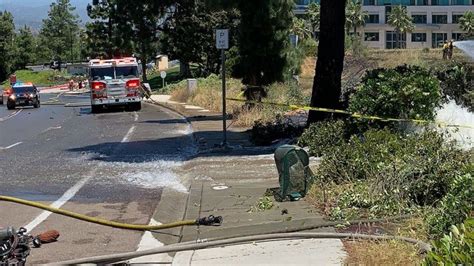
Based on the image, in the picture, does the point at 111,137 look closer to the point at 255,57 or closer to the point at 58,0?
the point at 255,57

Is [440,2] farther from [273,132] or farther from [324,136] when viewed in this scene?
[324,136]

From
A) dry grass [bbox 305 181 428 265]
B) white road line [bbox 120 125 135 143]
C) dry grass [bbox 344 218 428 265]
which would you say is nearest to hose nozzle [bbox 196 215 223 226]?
dry grass [bbox 305 181 428 265]

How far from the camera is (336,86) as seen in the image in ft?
51.6

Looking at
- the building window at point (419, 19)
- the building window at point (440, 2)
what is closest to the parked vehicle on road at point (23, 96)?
the building window at point (440, 2)

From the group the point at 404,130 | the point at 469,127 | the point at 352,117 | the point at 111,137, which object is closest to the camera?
the point at 469,127

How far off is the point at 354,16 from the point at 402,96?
9246 centimetres

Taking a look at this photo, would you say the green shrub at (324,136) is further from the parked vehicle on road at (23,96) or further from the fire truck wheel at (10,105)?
the parked vehicle on road at (23,96)

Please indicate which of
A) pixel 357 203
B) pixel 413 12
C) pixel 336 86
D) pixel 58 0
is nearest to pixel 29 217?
pixel 357 203

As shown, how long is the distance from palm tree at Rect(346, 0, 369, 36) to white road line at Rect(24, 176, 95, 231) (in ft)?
297

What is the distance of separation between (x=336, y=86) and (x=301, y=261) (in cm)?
952

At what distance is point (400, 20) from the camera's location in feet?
335

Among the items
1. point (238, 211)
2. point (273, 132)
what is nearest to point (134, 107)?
point (273, 132)

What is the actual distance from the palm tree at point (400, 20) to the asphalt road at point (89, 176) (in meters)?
81.5

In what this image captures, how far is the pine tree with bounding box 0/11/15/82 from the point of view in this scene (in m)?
126
